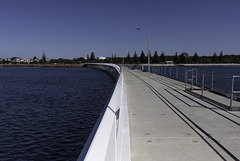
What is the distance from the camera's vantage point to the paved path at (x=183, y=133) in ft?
14.9

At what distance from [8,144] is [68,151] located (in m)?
2.97

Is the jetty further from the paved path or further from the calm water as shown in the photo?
the calm water

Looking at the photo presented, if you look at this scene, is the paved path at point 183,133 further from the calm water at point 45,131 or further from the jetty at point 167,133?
the calm water at point 45,131

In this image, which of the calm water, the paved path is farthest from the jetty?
the calm water

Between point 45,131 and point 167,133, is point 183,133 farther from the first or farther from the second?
point 45,131

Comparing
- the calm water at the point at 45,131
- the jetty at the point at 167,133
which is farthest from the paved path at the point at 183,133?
the calm water at the point at 45,131

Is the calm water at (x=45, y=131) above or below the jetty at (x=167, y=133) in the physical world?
below

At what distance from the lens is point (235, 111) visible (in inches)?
325

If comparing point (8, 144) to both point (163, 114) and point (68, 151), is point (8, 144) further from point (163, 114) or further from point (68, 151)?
point (163, 114)

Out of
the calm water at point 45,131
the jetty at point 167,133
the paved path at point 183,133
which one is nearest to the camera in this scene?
the jetty at point 167,133

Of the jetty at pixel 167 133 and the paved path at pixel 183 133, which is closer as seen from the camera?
the jetty at pixel 167 133

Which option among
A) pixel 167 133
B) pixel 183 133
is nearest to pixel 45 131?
pixel 167 133

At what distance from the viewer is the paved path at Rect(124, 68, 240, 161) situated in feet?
14.9

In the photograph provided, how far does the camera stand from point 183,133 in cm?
582
